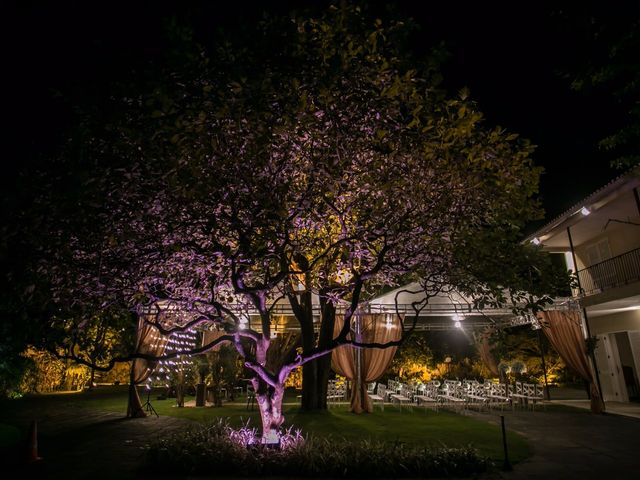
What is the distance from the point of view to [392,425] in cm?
1029

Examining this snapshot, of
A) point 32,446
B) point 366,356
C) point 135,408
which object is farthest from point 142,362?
point 366,356

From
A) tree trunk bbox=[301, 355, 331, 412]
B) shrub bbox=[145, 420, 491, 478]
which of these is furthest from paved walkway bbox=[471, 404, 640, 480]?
tree trunk bbox=[301, 355, 331, 412]

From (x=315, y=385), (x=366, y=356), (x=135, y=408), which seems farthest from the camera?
(x=366, y=356)

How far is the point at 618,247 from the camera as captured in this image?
49.7 ft

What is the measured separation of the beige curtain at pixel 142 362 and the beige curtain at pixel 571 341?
12274 millimetres

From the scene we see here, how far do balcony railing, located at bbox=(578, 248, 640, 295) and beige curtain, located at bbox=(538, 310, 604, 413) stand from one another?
105cm

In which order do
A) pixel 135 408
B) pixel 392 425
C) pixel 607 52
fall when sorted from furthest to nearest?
pixel 135 408 < pixel 392 425 < pixel 607 52

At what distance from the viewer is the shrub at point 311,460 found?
5.92 metres

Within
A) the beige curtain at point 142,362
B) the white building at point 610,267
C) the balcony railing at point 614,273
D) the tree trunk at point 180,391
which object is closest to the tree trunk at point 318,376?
the beige curtain at point 142,362

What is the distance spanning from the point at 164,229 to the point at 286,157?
2.00m

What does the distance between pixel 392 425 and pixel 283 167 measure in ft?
25.9

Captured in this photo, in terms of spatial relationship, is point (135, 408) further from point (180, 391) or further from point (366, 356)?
point (366, 356)

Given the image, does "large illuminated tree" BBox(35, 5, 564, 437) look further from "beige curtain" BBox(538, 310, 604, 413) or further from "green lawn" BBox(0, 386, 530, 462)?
"beige curtain" BBox(538, 310, 604, 413)

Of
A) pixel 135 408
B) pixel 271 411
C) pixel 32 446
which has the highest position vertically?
pixel 271 411
